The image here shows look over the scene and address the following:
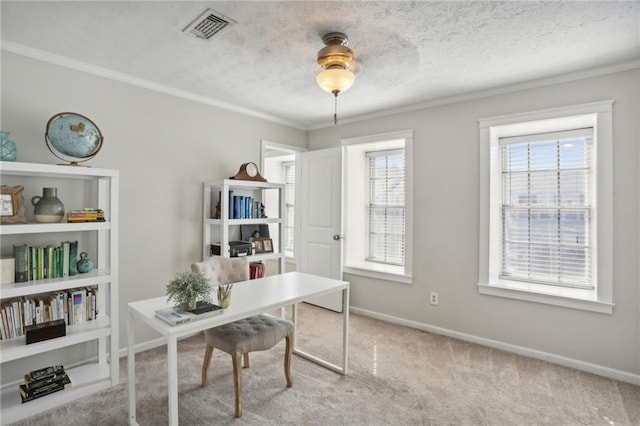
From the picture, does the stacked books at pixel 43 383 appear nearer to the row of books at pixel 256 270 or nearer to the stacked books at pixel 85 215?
the stacked books at pixel 85 215

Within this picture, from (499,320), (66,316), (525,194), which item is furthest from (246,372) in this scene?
(525,194)

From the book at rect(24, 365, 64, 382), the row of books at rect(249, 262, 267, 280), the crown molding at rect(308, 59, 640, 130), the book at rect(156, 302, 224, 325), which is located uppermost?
the crown molding at rect(308, 59, 640, 130)

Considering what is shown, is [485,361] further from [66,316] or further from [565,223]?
[66,316]

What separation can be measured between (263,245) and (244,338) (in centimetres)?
180

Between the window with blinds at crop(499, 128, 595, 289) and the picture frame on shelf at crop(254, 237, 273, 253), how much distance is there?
2.50 meters

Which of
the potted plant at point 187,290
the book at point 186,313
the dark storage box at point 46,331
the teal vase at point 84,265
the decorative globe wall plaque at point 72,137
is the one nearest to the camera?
the book at point 186,313

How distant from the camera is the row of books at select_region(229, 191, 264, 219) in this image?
3541 millimetres

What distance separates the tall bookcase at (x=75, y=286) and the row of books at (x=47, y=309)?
0.06 m

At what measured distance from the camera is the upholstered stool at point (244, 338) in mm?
2141

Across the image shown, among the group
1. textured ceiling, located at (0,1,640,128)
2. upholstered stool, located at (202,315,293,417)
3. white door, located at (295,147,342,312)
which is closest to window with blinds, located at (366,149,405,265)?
white door, located at (295,147,342,312)

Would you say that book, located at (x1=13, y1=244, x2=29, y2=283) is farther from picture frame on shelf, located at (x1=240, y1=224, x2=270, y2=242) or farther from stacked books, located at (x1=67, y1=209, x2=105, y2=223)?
picture frame on shelf, located at (x1=240, y1=224, x2=270, y2=242)

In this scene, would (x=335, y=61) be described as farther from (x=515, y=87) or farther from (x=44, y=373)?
(x=44, y=373)

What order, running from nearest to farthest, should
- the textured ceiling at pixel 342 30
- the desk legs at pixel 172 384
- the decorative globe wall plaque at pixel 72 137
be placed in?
1. the desk legs at pixel 172 384
2. the textured ceiling at pixel 342 30
3. the decorative globe wall plaque at pixel 72 137

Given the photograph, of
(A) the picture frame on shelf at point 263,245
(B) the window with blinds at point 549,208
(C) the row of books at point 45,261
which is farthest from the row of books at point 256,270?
(B) the window with blinds at point 549,208
